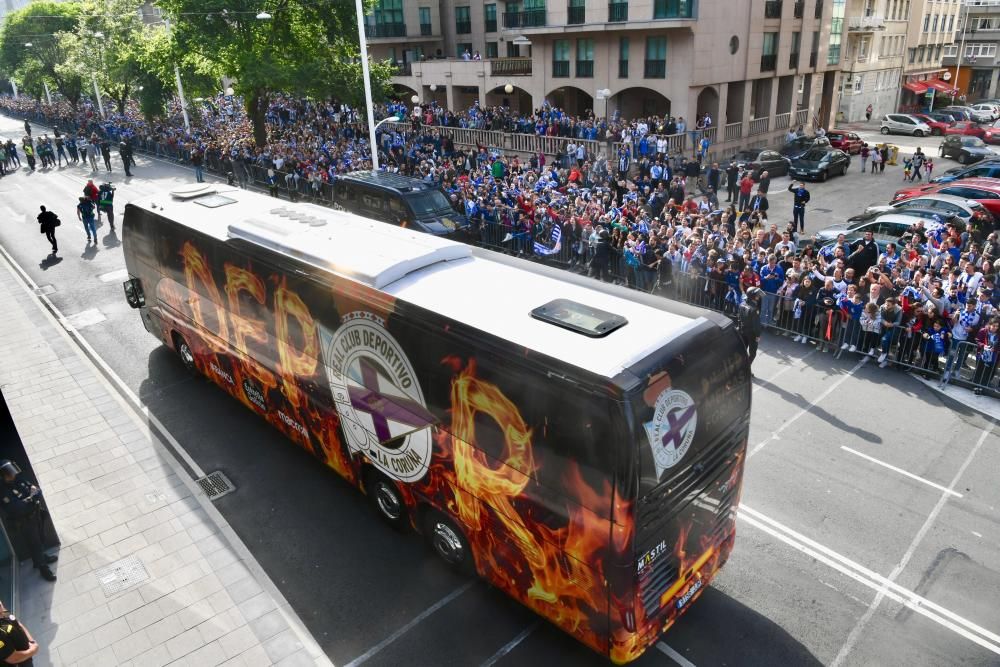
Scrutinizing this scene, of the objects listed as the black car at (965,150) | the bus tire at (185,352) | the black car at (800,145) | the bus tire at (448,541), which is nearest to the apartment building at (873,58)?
the black car at (965,150)

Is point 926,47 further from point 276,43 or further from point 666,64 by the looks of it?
point 276,43

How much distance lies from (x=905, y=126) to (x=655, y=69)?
22.3 m

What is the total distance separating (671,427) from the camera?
19.3 ft

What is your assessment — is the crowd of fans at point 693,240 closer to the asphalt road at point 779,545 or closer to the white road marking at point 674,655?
the asphalt road at point 779,545

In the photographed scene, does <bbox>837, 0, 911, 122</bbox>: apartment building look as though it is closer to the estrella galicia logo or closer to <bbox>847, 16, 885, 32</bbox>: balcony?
<bbox>847, 16, 885, 32</bbox>: balcony

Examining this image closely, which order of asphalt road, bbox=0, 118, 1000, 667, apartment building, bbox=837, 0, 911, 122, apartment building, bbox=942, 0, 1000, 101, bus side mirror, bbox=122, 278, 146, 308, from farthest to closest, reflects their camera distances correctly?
apartment building, bbox=942, 0, 1000, 101
apartment building, bbox=837, 0, 911, 122
bus side mirror, bbox=122, 278, 146, 308
asphalt road, bbox=0, 118, 1000, 667

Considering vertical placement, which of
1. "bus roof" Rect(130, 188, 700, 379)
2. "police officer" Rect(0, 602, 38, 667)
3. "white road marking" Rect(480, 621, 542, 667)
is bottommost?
"white road marking" Rect(480, 621, 542, 667)

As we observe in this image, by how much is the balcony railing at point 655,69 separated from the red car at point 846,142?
1066 cm

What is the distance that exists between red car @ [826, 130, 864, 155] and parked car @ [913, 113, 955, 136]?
10959mm

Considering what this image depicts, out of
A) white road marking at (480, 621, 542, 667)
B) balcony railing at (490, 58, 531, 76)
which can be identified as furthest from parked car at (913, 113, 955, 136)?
white road marking at (480, 621, 542, 667)

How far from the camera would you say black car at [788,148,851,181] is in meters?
31.8

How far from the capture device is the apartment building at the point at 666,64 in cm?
3294

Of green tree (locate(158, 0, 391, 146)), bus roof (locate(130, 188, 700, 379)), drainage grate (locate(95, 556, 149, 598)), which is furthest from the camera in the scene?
green tree (locate(158, 0, 391, 146))

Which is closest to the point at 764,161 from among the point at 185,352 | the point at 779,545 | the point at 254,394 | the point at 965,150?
the point at 965,150
